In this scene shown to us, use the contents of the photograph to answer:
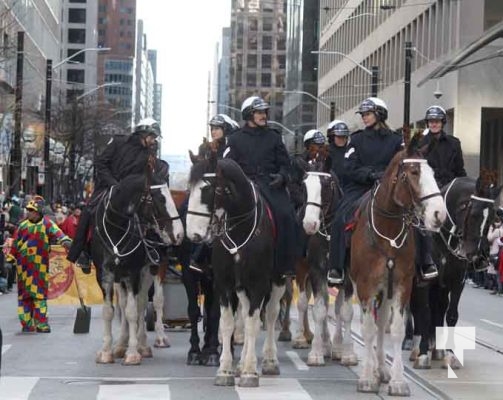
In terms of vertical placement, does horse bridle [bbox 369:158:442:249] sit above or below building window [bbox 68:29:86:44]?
below

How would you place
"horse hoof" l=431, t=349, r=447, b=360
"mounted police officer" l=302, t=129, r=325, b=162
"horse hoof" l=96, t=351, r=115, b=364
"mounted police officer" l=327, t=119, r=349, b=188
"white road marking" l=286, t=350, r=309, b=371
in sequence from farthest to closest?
"mounted police officer" l=302, t=129, r=325, b=162
"mounted police officer" l=327, t=119, r=349, b=188
"horse hoof" l=431, t=349, r=447, b=360
"horse hoof" l=96, t=351, r=115, b=364
"white road marking" l=286, t=350, r=309, b=371

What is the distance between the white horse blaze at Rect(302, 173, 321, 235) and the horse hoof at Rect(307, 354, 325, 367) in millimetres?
1644

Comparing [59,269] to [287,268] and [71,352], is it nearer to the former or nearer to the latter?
[71,352]

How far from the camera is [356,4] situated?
84.2 metres

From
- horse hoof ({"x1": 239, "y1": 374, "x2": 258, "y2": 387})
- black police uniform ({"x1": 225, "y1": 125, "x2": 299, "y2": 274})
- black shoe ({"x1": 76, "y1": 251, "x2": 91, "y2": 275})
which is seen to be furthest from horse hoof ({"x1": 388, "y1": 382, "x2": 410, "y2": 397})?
black shoe ({"x1": 76, "y1": 251, "x2": 91, "y2": 275})

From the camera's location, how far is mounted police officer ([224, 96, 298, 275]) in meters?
13.6

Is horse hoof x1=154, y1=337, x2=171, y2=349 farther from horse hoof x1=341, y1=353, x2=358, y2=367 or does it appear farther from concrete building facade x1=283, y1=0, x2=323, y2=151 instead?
concrete building facade x1=283, y1=0, x2=323, y2=151

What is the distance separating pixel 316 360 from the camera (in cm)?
1455

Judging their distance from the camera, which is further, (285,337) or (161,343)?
(285,337)

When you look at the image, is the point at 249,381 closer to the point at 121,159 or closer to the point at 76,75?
the point at 121,159

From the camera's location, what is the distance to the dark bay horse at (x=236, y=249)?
12.6m

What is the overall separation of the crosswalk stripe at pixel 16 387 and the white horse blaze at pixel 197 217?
2068 mm

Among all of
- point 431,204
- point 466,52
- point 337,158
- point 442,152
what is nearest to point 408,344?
point 337,158

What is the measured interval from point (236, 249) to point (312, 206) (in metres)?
1.44
